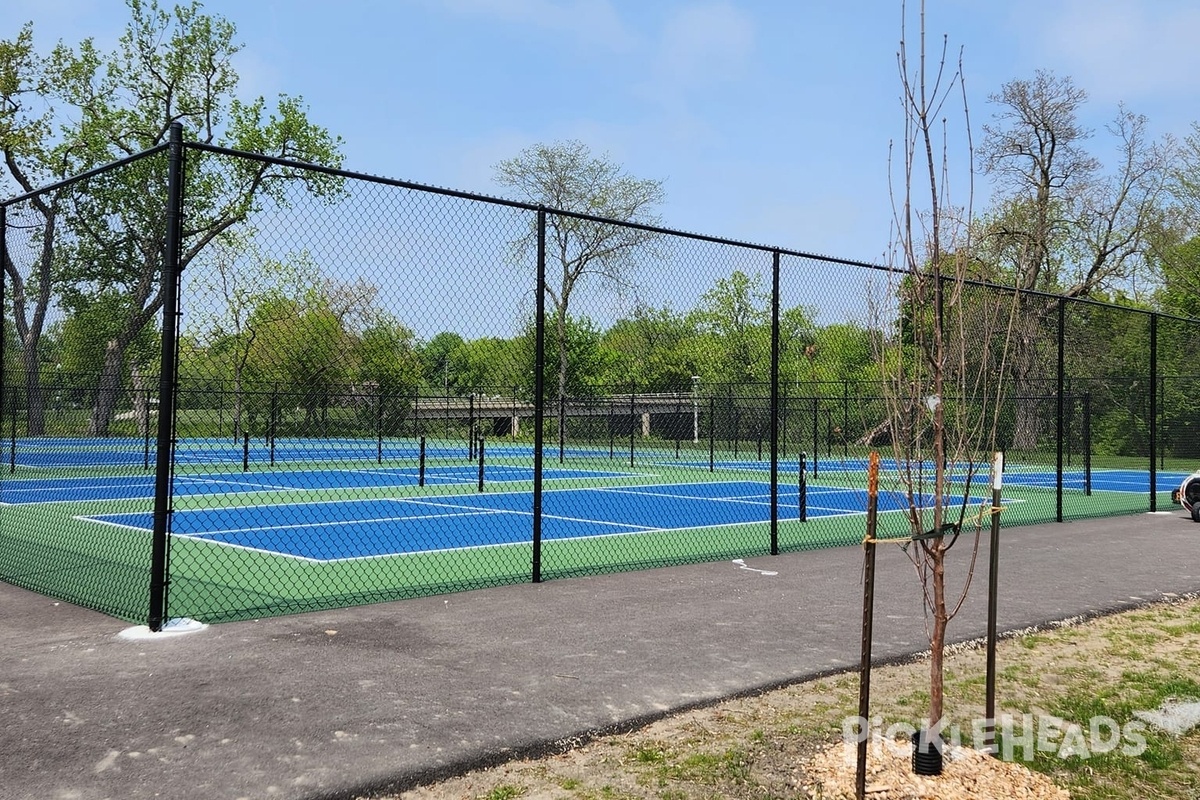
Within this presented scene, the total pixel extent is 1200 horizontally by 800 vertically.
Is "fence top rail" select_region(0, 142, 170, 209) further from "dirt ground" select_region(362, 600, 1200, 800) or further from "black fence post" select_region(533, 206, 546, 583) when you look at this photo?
"dirt ground" select_region(362, 600, 1200, 800)

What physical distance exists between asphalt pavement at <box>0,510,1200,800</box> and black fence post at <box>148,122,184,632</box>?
43cm

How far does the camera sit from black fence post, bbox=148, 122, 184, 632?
18.5 feet

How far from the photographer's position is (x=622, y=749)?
13.3 ft

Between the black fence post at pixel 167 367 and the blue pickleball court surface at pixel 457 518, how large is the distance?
345 centimetres

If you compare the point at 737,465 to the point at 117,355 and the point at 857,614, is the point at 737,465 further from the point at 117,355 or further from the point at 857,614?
the point at 857,614

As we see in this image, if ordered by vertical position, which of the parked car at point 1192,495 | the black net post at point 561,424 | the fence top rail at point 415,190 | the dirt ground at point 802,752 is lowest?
the dirt ground at point 802,752

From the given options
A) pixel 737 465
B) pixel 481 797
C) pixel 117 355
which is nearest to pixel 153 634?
pixel 481 797

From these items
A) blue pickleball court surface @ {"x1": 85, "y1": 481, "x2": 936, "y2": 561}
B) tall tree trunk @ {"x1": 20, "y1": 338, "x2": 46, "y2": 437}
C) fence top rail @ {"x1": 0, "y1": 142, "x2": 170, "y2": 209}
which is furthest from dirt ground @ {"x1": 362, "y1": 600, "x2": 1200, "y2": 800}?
tall tree trunk @ {"x1": 20, "y1": 338, "x2": 46, "y2": 437}

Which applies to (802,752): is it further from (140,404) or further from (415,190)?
(140,404)

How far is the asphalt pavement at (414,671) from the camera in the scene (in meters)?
3.78

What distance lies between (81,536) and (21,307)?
8.14 feet

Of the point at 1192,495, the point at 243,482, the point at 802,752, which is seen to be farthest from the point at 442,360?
the point at 1192,495

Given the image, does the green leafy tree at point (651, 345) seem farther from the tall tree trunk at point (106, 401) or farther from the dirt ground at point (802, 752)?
the dirt ground at point (802, 752)

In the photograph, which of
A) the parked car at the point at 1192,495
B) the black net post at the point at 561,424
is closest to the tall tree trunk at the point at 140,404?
the black net post at the point at 561,424
